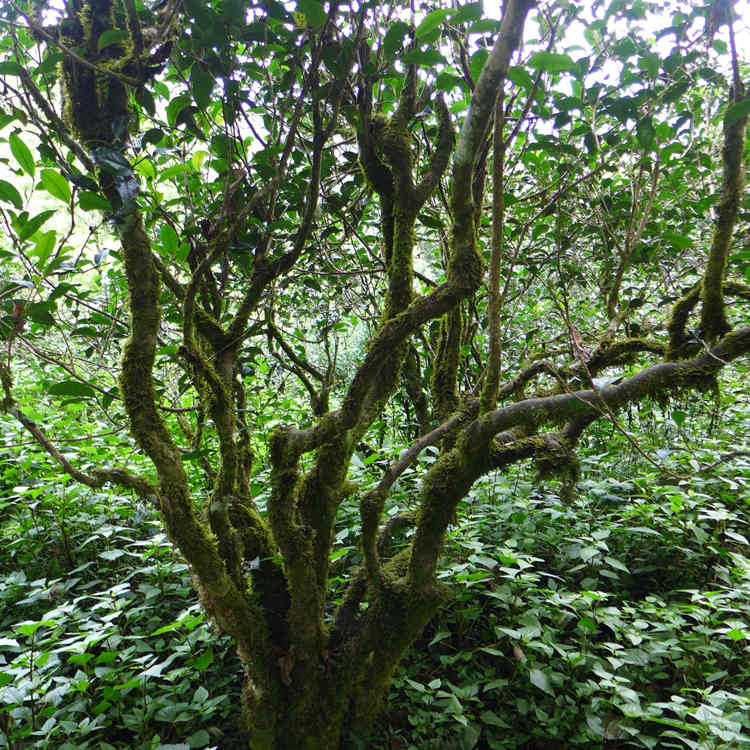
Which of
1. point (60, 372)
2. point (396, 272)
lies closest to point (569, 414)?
point (396, 272)

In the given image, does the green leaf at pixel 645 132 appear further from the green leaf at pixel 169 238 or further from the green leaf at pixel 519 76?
the green leaf at pixel 169 238

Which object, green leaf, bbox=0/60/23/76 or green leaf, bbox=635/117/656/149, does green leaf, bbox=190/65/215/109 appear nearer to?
green leaf, bbox=0/60/23/76

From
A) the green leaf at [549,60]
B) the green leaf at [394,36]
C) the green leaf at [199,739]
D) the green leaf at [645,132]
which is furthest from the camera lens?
the green leaf at [199,739]

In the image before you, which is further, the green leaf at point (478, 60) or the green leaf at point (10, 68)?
the green leaf at point (478, 60)

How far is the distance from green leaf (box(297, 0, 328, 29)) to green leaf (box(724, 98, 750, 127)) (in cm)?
105

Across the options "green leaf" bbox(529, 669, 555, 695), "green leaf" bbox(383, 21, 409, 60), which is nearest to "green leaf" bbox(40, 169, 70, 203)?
"green leaf" bbox(383, 21, 409, 60)

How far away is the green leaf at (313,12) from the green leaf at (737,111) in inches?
41.3

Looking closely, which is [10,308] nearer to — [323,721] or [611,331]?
[323,721]

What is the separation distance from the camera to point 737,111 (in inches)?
48.8

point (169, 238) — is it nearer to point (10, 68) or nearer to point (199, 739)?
point (10, 68)

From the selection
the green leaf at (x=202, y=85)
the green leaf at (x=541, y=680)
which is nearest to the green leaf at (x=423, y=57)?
the green leaf at (x=202, y=85)

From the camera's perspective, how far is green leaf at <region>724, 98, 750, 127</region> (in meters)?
1.22

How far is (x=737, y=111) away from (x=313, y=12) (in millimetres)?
1077

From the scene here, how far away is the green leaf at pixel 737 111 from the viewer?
122 cm
